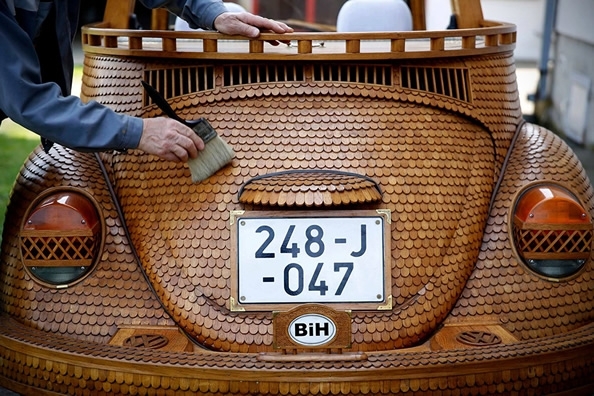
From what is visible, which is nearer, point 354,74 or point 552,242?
point 552,242

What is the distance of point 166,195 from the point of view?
344 centimetres

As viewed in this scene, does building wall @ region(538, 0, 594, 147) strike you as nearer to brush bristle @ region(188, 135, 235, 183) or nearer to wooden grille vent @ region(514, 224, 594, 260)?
wooden grille vent @ region(514, 224, 594, 260)

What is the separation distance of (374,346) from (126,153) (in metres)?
1.21

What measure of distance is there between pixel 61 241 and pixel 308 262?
0.90 metres

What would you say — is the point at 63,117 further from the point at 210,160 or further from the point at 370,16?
the point at 370,16

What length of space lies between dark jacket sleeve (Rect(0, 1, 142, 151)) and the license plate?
550mm

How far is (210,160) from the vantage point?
3.37 m

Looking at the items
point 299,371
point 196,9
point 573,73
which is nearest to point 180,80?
point 196,9

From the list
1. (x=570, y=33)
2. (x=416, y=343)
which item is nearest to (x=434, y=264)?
(x=416, y=343)

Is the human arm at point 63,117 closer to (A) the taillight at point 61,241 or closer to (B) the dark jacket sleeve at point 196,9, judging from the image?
(A) the taillight at point 61,241

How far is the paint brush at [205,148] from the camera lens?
3350mm

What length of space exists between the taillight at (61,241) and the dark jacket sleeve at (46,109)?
0.27 metres

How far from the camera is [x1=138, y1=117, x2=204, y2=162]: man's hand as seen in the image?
3268 millimetres

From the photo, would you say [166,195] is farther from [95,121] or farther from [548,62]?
[548,62]
